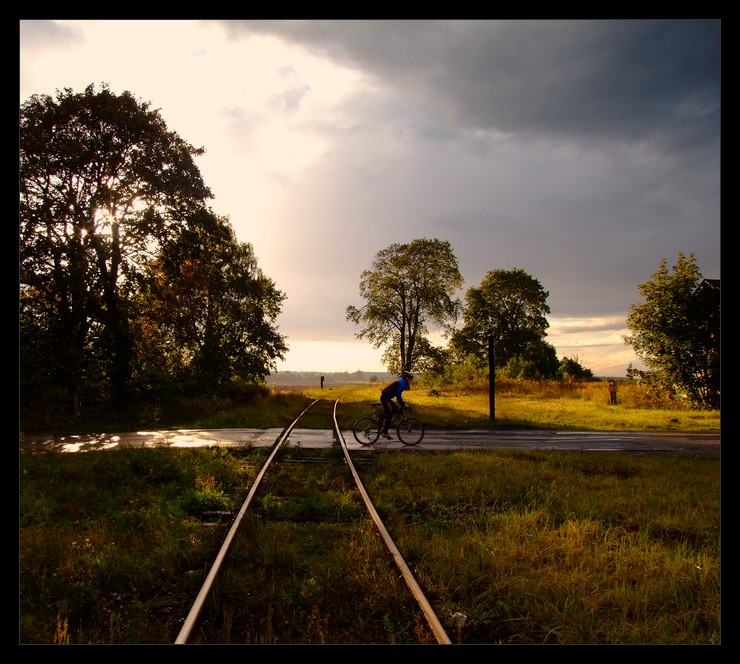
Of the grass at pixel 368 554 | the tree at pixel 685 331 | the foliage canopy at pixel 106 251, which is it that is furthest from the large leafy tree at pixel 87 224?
the tree at pixel 685 331

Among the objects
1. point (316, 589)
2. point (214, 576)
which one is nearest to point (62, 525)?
point (214, 576)

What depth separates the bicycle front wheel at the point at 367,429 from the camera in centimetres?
1276

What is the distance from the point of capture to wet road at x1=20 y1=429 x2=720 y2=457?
474 inches

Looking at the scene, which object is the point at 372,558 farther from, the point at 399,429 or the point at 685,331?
the point at 685,331

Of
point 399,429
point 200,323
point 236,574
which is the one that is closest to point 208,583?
point 236,574

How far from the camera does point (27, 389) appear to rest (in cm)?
1634

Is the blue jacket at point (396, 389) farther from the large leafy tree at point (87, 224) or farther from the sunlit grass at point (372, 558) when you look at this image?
the large leafy tree at point (87, 224)

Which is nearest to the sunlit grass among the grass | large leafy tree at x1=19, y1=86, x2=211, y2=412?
the grass

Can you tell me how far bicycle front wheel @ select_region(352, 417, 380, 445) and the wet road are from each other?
0.21 metres

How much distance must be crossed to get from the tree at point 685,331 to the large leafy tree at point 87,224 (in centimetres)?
2194

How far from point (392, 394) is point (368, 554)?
7.47 metres
